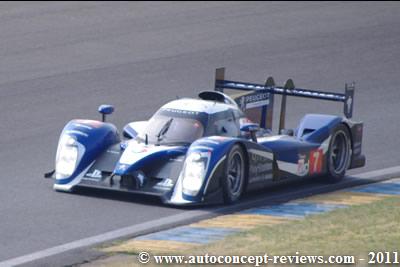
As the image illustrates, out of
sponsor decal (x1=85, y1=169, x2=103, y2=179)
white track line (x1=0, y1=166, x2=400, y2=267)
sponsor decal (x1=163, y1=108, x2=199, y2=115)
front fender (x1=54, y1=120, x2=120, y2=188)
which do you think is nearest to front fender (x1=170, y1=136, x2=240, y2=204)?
white track line (x1=0, y1=166, x2=400, y2=267)

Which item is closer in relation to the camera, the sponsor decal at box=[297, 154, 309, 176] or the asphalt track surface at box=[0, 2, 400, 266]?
the asphalt track surface at box=[0, 2, 400, 266]

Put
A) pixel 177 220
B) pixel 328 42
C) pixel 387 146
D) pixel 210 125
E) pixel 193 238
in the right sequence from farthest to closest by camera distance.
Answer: pixel 328 42 → pixel 387 146 → pixel 210 125 → pixel 177 220 → pixel 193 238

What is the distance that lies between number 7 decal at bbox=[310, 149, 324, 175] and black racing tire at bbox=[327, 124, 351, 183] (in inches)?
10.0

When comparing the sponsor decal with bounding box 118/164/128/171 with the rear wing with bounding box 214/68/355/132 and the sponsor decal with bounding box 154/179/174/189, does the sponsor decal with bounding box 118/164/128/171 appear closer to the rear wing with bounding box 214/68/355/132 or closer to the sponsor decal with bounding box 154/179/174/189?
the sponsor decal with bounding box 154/179/174/189

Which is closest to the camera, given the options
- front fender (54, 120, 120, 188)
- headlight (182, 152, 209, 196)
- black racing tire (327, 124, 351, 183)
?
headlight (182, 152, 209, 196)

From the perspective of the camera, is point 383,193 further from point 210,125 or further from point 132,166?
point 132,166

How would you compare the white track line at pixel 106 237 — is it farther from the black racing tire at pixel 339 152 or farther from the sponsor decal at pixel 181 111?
the black racing tire at pixel 339 152

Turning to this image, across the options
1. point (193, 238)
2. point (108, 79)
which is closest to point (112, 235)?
point (193, 238)

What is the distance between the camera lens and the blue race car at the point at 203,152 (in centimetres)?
1410

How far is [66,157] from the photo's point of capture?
14.9 m

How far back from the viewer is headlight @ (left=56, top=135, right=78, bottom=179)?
48.1 feet

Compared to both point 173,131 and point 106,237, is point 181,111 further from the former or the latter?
point 106,237

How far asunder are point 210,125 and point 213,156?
0.98 meters

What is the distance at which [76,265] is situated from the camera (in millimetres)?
11391
